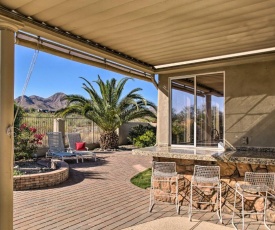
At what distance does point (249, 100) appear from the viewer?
6855 millimetres

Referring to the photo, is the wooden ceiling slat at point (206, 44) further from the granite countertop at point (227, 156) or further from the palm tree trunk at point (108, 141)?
the palm tree trunk at point (108, 141)

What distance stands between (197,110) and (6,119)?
560 centimetres

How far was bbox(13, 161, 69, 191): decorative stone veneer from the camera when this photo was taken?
286 inches

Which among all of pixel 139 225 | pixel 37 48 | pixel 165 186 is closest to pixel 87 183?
pixel 165 186

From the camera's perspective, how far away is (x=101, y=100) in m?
17.1

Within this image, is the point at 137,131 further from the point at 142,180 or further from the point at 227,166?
the point at 227,166

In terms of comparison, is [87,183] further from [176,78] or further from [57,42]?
[57,42]

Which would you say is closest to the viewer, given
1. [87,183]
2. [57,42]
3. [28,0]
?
[28,0]

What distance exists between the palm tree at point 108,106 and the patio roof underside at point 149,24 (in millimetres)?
10993

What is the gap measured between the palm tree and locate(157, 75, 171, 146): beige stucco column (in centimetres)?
857

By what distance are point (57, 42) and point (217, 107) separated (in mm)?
4877

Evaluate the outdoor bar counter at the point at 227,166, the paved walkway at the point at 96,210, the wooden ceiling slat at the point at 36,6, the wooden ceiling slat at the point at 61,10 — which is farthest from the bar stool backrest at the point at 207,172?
the wooden ceiling slat at the point at 36,6

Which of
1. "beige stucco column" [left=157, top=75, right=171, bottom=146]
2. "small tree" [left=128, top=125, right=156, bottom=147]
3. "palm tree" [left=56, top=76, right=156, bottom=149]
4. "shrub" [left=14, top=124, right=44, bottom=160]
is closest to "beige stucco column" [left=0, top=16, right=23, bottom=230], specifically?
"beige stucco column" [left=157, top=75, right=171, bottom=146]

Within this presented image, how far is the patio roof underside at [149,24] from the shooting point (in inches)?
145
